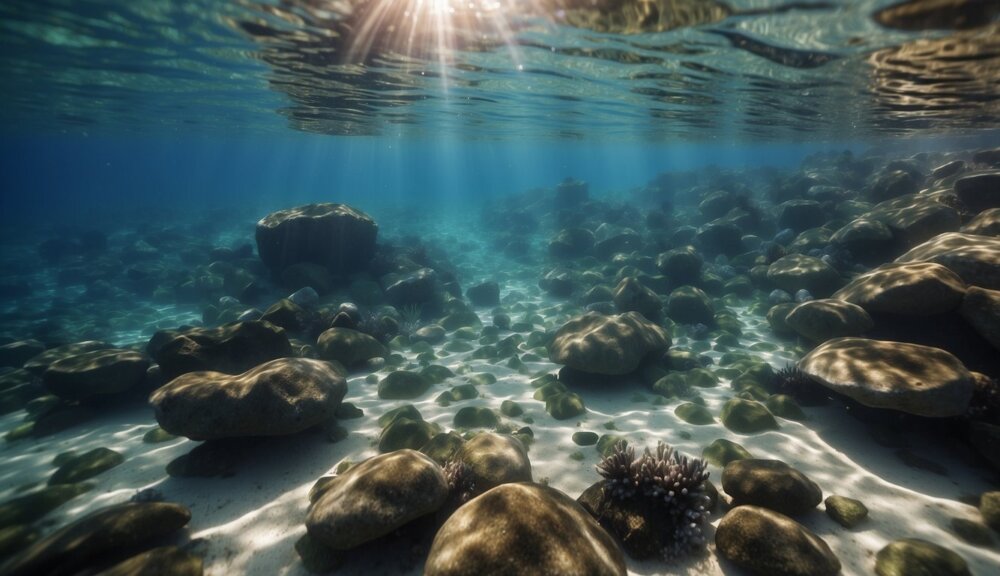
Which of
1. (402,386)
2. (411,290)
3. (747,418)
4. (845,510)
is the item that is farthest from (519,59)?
(845,510)

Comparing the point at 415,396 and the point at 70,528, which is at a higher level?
the point at 70,528

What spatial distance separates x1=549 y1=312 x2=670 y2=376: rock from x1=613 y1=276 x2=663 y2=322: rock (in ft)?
9.59

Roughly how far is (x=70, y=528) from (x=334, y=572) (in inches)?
106

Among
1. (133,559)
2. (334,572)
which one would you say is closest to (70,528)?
(133,559)

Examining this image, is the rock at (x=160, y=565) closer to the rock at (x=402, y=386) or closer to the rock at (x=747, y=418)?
the rock at (x=402, y=386)

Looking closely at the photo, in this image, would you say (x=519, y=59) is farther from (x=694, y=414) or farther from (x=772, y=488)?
(x=772, y=488)

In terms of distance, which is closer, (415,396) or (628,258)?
(415,396)

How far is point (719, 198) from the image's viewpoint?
24.2m

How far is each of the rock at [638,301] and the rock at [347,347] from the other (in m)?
7.84

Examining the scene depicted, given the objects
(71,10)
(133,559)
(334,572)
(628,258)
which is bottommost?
(628,258)

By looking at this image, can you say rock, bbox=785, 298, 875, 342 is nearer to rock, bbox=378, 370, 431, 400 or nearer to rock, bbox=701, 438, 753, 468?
rock, bbox=701, 438, 753, 468

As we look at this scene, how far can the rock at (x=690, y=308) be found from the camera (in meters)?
12.4

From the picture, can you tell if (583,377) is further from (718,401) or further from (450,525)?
(450,525)

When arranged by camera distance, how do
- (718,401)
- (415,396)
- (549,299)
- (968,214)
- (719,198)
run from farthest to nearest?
(719,198) → (549,299) → (968,214) → (415,396) → (718,401)
